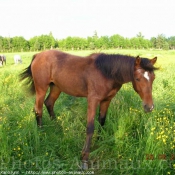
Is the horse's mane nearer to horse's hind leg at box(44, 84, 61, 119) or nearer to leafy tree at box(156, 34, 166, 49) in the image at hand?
horse's hind leg at box(44, 84, 61, 119)

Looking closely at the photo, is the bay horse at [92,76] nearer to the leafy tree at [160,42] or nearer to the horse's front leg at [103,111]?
the horse's front leg at [103,111]

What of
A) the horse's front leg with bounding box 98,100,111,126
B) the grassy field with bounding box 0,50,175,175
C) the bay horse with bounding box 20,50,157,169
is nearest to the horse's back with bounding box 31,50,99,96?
the bay horse with bounding box 20,50,157,169

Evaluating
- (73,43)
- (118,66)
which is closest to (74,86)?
(118,66)

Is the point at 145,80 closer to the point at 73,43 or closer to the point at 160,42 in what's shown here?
the point at 73,43

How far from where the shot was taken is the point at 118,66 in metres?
3.34

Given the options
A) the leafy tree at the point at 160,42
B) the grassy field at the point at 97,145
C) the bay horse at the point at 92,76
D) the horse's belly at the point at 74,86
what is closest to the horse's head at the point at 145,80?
the bay horse at the point at 92,76

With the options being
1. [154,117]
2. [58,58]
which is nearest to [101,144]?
[154,117]

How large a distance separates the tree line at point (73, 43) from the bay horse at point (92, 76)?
6460 cm

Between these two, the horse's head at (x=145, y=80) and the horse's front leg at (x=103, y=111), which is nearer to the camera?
the horse's head at (x=145, y=80)

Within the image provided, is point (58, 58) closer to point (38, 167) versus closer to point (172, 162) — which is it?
point (38, 167)

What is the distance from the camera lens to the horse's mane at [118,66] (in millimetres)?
3129

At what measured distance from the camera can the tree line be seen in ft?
238

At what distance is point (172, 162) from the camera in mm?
2891

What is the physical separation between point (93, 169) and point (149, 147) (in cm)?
98
